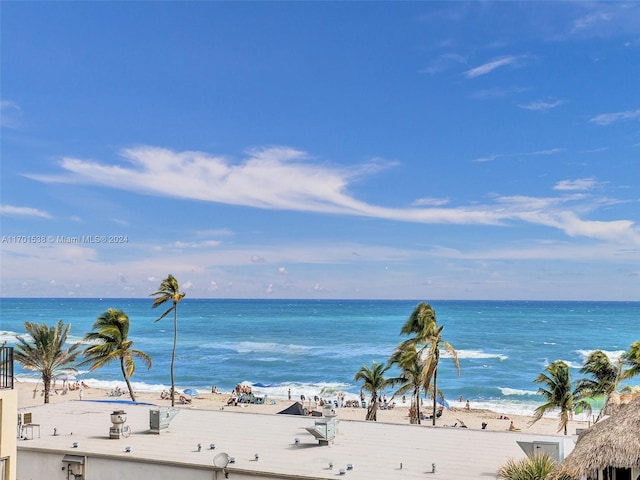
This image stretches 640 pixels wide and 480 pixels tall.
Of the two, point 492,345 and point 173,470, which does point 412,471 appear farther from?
point 492,345

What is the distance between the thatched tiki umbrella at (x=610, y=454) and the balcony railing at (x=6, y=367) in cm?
1125

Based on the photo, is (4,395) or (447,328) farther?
(447,328)

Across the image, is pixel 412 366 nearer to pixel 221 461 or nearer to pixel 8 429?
pixel 221 461

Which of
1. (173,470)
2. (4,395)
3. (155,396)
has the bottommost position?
(155,396)

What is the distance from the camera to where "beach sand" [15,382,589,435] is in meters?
44.2

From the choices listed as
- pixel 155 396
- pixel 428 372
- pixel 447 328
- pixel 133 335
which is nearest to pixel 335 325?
pixel 447 328

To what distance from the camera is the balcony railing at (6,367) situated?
457 inches

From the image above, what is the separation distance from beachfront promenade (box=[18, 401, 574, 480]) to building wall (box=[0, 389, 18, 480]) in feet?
11.4

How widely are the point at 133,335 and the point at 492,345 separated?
253 feet

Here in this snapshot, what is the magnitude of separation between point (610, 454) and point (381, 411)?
135 ft

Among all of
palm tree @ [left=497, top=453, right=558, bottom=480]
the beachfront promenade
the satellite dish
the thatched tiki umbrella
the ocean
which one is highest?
the thatched tiki umbrella

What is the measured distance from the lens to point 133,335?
12950 centimetres

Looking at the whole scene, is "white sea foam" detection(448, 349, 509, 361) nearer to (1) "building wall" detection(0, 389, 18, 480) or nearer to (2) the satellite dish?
(2) the satellite dish

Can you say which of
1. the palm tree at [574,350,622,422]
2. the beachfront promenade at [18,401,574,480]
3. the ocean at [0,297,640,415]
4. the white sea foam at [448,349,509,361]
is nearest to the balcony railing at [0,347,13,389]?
the beachfront promenade at [18,401,574,480]
